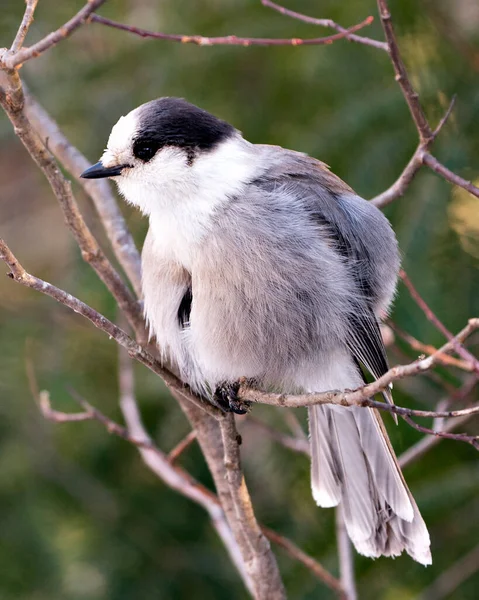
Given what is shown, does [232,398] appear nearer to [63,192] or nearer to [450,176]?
[63,192]

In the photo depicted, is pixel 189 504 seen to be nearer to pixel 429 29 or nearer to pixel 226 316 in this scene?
pixel 226 316

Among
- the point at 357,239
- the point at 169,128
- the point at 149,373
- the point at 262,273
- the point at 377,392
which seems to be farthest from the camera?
the point at 149,373

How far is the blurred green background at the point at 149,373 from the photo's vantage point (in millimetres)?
3023

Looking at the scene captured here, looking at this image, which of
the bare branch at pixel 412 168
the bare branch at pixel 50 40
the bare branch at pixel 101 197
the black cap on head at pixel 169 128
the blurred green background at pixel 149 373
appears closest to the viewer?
the bare branch at pixel 50 40

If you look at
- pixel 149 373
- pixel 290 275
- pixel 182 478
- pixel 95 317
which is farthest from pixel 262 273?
pixel 149 373

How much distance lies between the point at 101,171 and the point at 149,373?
129cm

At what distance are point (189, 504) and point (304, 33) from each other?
2.09 m

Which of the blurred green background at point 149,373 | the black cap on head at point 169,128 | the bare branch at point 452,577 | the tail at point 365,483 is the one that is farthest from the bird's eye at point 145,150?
the bare branch at point 452,577

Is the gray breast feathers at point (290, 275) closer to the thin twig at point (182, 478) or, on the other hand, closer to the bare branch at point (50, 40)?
the thin twig at point (182, 478)

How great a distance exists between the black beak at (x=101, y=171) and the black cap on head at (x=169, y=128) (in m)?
0.07

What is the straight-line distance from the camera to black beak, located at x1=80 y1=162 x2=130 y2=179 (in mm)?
2416

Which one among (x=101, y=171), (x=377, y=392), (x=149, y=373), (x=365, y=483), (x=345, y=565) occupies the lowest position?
(x=345, y=565)

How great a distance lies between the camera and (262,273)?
2.32 meters

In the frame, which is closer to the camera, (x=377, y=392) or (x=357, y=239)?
(x=377, y=392)
